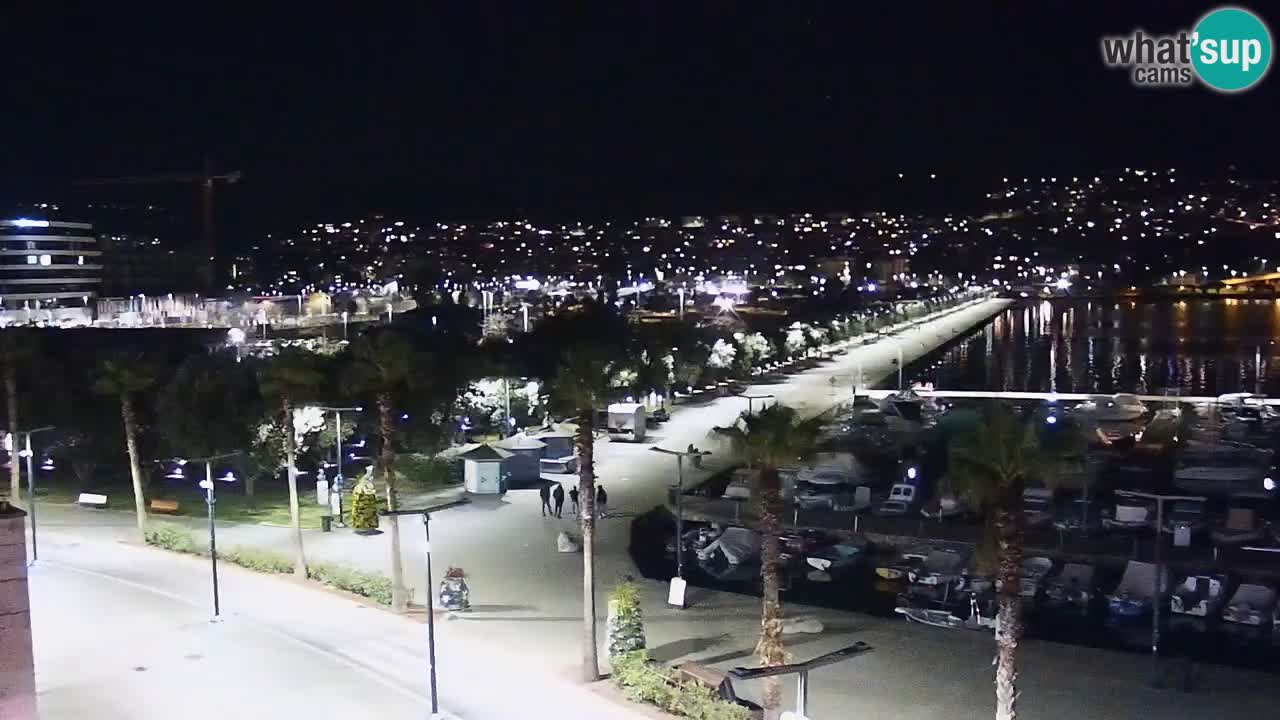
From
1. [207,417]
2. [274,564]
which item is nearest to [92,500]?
[207,417]

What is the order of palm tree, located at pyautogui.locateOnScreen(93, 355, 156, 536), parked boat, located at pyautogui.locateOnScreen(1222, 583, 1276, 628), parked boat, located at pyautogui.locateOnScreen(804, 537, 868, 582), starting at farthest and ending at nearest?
parked boat, located at pyautogui.locateOnScreen(804, 537, 868, 582), palm tree, located at pyautogui.locateOnScreen(93, 355, 156, 536), parked boat, located at pyautogui.locateOnScreen(1222, 583, 1276, 628)

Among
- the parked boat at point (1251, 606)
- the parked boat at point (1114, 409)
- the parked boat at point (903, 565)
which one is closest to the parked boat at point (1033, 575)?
the parked boat at point (903, 565)

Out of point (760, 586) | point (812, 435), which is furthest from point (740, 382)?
point (812, 435)

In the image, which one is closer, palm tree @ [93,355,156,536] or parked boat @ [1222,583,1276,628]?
parked boat @ [1222,583,1276,628]

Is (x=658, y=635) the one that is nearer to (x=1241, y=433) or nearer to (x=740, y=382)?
(x=1241, y=433)

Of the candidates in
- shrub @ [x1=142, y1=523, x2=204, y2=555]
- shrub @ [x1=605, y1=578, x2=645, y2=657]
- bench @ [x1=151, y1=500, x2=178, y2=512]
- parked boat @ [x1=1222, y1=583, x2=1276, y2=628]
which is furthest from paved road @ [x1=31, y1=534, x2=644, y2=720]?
A: parked boat @ [x1=1222, y1=583, x2=1276, y2=628]

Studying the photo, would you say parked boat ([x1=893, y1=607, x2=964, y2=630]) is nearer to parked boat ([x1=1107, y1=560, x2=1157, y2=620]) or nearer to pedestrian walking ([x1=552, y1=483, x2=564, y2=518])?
parked boat ([x1=1107, y1=560, x2=1157, y2=620])
